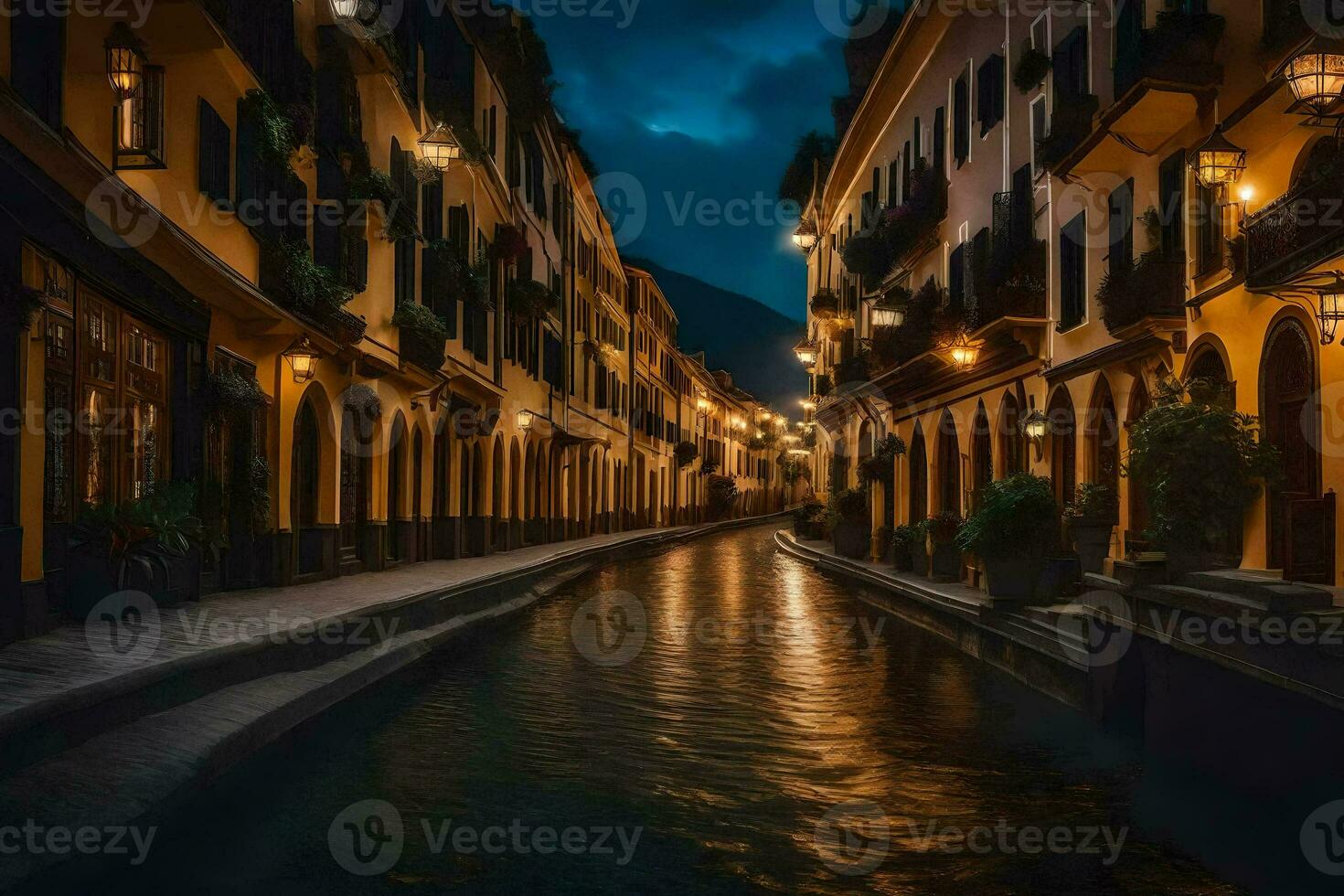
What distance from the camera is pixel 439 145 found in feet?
70.9

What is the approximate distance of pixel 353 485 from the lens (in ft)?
68.7

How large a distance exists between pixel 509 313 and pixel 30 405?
2257cm

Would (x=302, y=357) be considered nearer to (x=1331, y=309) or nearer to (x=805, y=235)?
(x=1331, y=309)

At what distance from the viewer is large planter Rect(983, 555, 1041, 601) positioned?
50.2ft

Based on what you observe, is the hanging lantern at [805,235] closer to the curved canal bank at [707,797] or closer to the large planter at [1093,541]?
the large planter at [1093,541]

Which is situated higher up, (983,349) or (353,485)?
(983,349)

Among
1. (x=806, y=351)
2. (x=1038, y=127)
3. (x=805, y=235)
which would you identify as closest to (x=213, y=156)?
(x=1038, y=127)

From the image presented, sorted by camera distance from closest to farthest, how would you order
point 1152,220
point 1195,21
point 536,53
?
1. point 1195,21
2. point 1152,220
3. point 536,53

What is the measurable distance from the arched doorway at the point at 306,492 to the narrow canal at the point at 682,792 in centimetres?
695

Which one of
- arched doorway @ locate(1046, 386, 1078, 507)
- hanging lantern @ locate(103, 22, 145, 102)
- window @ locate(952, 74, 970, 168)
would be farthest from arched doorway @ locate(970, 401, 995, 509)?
hanging lantern @ locate(103, 22, 145, 102)

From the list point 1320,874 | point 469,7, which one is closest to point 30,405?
point 1320,874

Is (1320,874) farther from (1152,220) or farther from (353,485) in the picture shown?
(353,485)

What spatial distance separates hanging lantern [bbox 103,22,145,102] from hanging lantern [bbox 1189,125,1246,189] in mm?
10430

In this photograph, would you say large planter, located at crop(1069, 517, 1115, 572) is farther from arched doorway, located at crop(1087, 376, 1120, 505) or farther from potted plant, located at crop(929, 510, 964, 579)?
potted plant, located at crop(929, 510, 964, 579)
